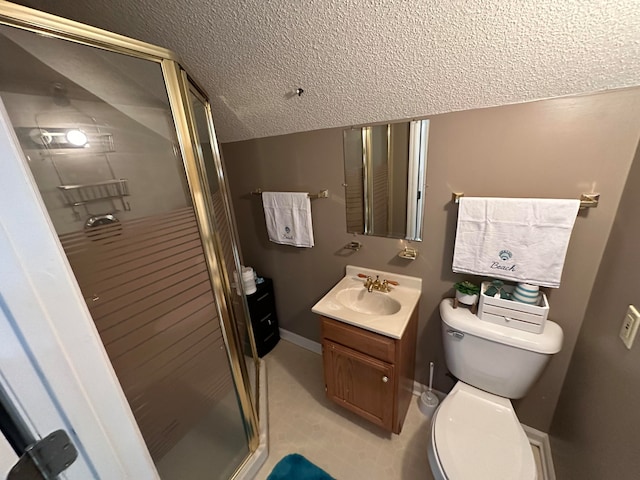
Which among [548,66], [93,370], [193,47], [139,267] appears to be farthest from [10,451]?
[548,66]

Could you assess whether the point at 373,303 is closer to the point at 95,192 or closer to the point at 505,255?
the point at 505,255

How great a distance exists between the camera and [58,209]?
0.69 m

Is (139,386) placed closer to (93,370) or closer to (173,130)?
(93,370)

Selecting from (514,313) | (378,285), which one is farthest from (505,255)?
(378,285)

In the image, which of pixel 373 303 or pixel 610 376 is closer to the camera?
pixel 610 376

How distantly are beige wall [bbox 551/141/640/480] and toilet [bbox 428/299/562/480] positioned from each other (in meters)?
0.15

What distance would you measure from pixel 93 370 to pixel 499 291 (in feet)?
4.81

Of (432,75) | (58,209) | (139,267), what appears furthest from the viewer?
(432,75)

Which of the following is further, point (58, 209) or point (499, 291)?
point (499, 291)

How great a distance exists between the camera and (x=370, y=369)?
129 cm

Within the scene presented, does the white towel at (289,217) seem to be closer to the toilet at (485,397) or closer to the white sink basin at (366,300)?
the white sink basin at (366,300)

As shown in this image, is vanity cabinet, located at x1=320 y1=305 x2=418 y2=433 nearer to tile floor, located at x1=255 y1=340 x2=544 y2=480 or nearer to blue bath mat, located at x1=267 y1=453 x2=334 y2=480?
tile floor, located at x1=255 y1=340 x2=544 y2=480

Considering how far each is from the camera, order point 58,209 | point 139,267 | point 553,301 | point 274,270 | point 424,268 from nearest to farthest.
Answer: point 58,209, point 139,267, point 553,301, point 424,268, point 274,270

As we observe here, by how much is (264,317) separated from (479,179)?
1773mm
